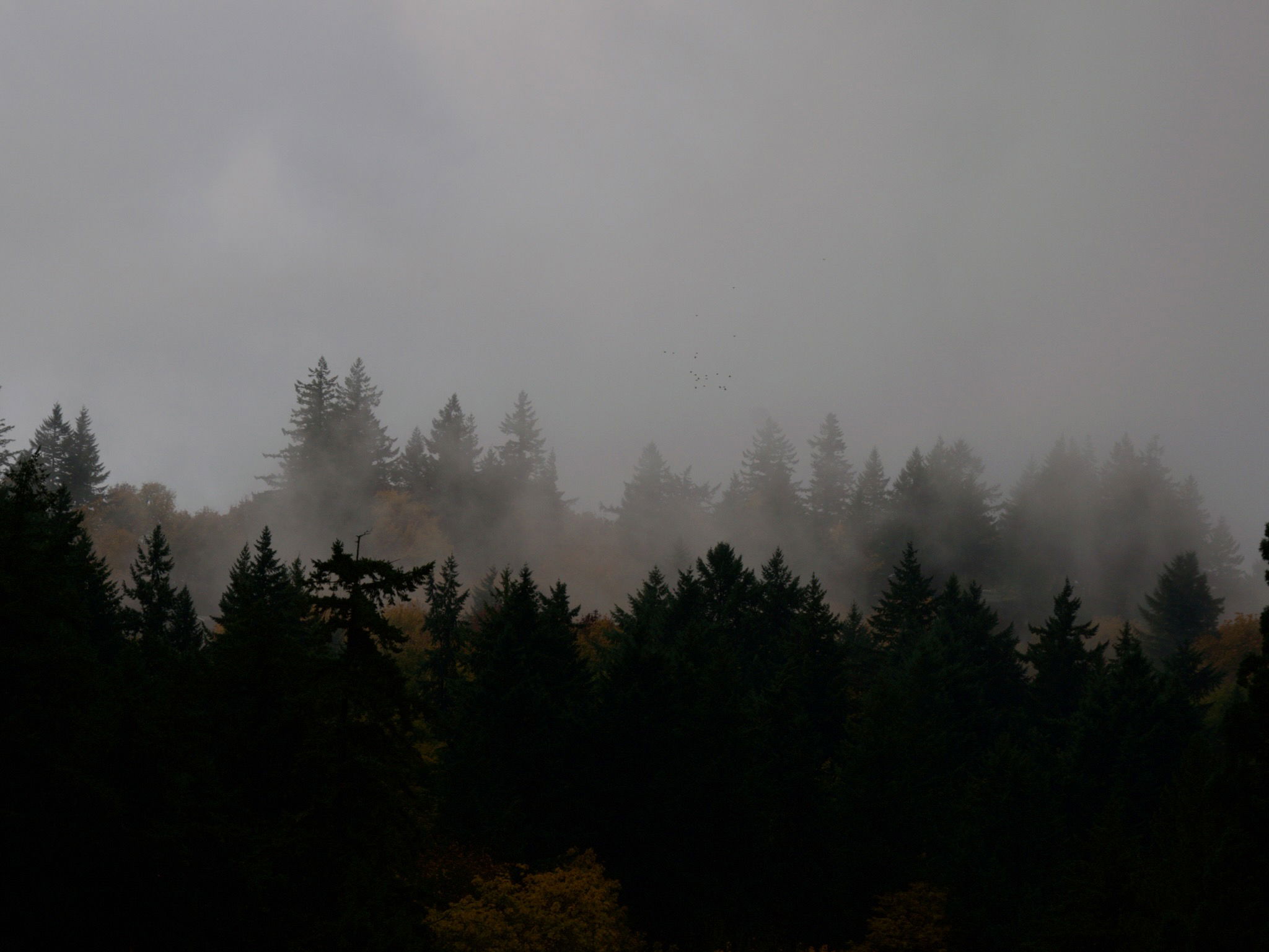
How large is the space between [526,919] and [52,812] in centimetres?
1449

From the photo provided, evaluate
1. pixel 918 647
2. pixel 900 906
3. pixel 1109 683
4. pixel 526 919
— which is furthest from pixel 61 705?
pixel 1109 683

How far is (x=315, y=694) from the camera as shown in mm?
16938

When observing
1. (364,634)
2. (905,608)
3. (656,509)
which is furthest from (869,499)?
(364,634)

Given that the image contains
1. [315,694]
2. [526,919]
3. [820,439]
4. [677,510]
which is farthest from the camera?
[820,439]

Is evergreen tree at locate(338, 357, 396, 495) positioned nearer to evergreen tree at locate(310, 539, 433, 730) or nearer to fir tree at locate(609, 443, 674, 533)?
fir tree at locate(609, 443, 674, 533)

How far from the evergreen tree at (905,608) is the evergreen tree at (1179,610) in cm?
2544

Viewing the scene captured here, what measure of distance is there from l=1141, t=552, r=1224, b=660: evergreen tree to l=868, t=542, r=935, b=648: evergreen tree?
25442mm

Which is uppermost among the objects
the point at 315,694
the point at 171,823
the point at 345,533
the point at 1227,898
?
the point at 345,533

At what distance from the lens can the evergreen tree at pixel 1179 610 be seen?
74.6 meters

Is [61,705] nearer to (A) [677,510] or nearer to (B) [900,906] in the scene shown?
(B) [900,906]

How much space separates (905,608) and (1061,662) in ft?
32.7

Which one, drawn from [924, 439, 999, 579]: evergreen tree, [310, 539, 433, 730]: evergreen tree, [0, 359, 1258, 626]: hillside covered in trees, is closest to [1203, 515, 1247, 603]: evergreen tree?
[0, 359, 1258, 626]: hillside covered in trees

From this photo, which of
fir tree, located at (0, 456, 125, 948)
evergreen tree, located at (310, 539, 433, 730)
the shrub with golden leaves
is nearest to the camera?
evergreen tree, located at (310, 539, 433, 730)

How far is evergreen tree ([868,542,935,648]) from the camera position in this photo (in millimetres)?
58562
